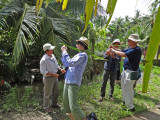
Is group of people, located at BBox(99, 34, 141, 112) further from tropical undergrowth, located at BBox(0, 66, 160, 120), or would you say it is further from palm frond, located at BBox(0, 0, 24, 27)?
palm frond, located at BBox(0, 0, 24, 27)

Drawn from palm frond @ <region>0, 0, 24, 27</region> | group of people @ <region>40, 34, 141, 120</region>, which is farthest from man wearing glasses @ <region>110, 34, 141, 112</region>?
palm frond @ <region>0, 0, 24, 27</region>

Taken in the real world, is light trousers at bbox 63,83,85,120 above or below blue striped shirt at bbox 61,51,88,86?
below

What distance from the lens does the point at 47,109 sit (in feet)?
11.9

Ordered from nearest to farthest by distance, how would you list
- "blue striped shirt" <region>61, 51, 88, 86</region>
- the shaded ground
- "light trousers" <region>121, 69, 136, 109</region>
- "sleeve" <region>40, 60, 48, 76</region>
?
1. "blue striped shirt" <region>61, 51, 88, 86</region>
2. the shaded ground
3. "sleeve" <region>40, 60, 48, 76</region>
4. "light trousers" <region>121, 69, 136, 109</region>

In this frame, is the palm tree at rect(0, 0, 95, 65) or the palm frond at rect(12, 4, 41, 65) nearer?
the palm frond at rect(12, 4, 41, 65)

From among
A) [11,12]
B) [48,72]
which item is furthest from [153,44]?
[11,12]

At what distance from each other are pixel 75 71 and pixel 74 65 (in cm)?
14

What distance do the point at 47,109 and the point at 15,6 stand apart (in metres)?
3.10

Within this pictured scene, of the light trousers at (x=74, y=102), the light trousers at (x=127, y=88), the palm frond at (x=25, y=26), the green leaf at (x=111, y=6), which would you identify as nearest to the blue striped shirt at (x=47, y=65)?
the palm frond at (x=25, y=26)

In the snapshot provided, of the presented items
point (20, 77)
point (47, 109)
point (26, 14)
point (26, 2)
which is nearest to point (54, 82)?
point (47, 109)

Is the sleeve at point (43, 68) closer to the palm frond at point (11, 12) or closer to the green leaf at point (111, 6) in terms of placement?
the palm frond at point (11, 12)

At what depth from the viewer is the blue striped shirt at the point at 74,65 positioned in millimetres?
2594

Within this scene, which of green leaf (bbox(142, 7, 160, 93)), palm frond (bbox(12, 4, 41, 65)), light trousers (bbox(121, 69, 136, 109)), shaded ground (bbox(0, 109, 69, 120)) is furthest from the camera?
palm frond (bbox(12, 4, 41, 65))

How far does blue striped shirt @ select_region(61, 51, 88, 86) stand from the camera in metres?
2.59
